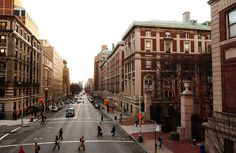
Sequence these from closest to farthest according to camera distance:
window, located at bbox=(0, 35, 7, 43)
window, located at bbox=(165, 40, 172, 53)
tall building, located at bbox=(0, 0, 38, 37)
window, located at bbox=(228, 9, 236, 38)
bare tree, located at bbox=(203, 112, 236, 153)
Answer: bare tree, located at bbox=(203, 112, 236, 153)
window, located at bbox=(228, 9, 236, 38)
window, located at bbox=(0, 35, 7, 43)
window, located at bbox=(165, 40, 172, 53)
tall building, located at bbox=(0, 0, 38, 37)

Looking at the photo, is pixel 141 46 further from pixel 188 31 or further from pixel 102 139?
pixel 102 139

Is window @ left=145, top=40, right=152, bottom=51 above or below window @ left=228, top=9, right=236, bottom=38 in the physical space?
above

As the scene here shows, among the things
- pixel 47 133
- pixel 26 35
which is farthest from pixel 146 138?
pixel 26 35

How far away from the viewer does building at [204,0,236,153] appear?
682 inches

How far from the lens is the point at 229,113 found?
58.3ft

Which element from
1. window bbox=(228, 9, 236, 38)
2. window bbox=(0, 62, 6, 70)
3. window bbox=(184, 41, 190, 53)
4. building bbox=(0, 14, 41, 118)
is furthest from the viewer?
window bbox=(184, 41, 190, 53)

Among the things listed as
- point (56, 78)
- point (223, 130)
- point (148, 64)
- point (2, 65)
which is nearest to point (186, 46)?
point (148, 64)

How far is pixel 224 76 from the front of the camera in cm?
1859

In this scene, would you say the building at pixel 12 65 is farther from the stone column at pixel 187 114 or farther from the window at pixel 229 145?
the window at pixel 229 145

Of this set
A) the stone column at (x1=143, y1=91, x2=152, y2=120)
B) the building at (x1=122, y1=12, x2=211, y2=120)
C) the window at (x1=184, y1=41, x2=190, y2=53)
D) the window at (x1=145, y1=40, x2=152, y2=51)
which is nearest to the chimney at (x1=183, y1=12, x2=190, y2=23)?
the building at (x1=122, y1=12, x2=211, y2=120)

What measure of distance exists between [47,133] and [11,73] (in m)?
21.9

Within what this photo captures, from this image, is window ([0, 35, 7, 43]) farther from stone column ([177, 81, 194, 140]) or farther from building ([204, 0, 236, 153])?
building ([204, 0, 236, 153])

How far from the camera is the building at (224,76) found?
17.3 metres

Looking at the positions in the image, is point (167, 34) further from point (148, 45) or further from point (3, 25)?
point (3, 25)
